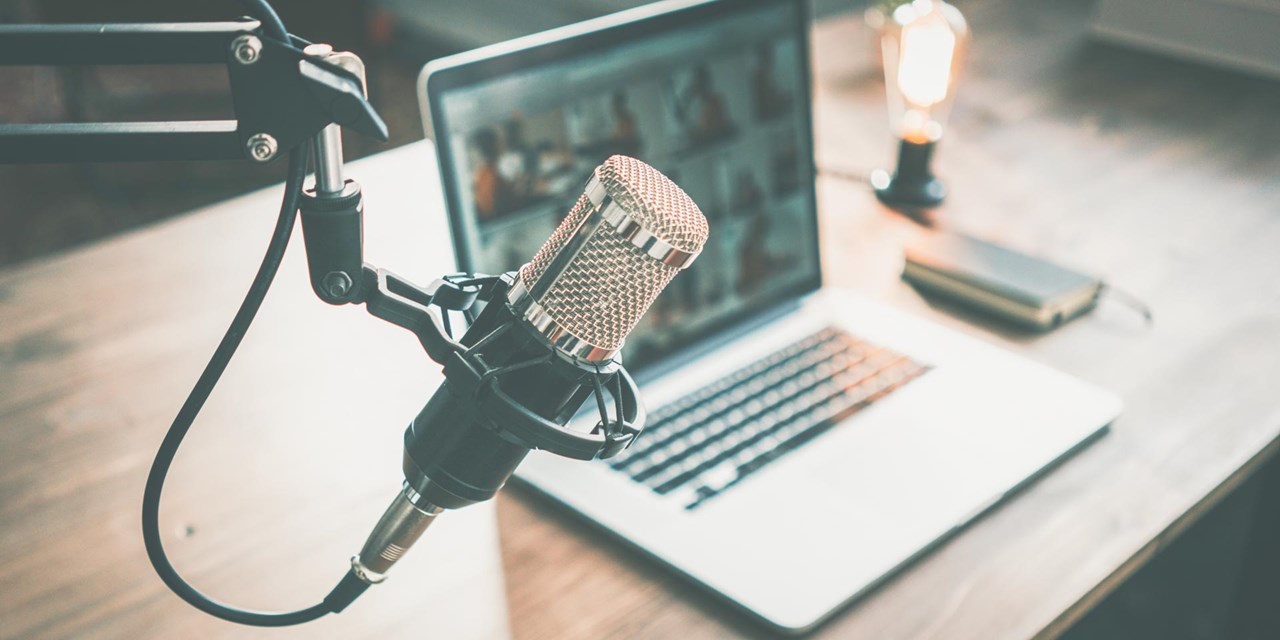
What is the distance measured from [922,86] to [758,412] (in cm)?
58

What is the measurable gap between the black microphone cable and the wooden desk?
171 mm

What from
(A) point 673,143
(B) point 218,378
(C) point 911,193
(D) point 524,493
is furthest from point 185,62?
(C) point 911,193

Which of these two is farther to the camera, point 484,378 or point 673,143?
point 673,143

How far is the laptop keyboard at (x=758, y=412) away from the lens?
794 millimetres

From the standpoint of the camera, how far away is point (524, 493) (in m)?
0.79

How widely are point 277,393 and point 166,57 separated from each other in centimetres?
56

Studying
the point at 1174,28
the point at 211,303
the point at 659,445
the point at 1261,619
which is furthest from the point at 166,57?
the point at 1174,28

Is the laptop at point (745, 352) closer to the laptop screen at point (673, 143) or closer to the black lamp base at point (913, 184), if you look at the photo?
the laptop screen at point (673, 143)

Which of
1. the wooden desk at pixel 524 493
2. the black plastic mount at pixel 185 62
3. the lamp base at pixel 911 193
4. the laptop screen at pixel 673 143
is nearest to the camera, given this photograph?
the black plastic mount at pixel 185 62

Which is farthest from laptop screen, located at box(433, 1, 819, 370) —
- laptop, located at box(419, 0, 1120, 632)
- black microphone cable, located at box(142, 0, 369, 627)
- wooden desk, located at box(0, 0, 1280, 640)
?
black microphone cable, located at box(142, 0, 369, 627)

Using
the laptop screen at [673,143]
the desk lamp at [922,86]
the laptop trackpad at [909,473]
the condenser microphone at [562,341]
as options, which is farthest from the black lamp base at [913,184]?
the condenser microphone at [562,341]

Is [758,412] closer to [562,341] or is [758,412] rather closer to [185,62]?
[562,341]

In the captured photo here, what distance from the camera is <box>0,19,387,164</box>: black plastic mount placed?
1.26 ft

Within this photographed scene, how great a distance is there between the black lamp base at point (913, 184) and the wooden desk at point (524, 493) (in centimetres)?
2
